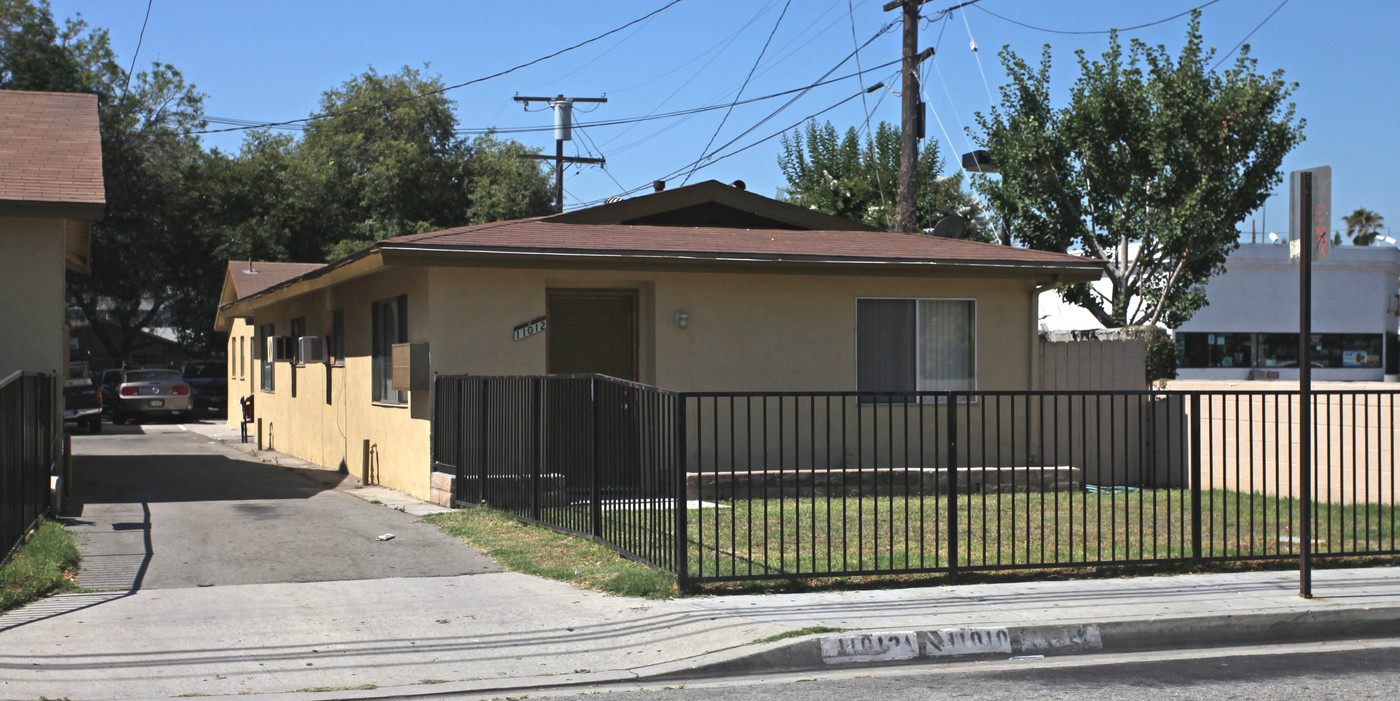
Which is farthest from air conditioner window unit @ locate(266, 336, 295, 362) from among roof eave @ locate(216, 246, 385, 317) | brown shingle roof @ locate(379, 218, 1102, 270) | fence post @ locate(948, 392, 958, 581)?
fence post @ locate(948, 392, 958, 581)

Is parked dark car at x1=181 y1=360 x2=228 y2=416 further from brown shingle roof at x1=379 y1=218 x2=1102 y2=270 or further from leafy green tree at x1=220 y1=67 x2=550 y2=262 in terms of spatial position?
brown shingle roof at x1=379 y1=218 x2=1102 y2=270

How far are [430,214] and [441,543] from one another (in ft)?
123

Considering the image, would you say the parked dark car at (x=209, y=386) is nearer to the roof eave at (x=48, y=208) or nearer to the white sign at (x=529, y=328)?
the roof eave at (x=48, y=208)

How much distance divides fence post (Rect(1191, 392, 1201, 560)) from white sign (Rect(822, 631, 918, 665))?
3.21 metres

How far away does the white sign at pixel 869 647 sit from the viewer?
6.72 m

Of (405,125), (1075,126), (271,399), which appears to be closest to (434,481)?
(271,399)

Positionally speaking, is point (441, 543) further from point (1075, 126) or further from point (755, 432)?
point (1075, 126)

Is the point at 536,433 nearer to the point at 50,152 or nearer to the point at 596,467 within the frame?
the point at 596,467

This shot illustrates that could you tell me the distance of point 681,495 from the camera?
7.84 m

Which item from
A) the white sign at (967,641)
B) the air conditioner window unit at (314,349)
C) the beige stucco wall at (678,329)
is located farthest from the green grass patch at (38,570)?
the air conditioner window unit at (314,349)

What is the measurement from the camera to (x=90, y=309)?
41.2 m

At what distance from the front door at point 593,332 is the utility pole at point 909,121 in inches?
237

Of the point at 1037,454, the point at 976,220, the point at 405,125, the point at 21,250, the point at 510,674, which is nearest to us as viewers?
the point at 510,674

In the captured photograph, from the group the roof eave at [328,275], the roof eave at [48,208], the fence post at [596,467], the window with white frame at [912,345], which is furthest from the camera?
the window with white frame at [912,345]
